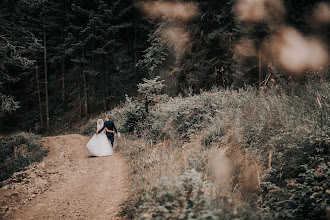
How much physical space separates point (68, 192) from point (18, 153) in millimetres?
10193

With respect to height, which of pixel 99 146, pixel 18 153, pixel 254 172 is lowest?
pixel 18 153

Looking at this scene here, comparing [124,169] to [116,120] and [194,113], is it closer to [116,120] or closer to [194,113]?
[194,113]

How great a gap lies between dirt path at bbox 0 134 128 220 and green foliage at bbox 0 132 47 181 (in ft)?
11.9

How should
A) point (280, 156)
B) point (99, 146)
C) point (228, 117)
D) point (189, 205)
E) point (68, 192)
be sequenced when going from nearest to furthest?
point (189, 205)
point (280, 156)
point (68, 192)
point (228, 117)
point (99, 146)

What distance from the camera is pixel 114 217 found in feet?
12.7

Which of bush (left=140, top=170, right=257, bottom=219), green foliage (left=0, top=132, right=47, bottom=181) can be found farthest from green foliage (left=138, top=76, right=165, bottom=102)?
bush (left=140, top=170, right=257, bottom=219)

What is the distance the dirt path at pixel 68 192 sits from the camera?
4273 millimetres

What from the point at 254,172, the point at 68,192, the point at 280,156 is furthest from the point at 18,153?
the point at 280,156

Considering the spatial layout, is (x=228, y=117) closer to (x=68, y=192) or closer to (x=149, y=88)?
(x=68, y=192)

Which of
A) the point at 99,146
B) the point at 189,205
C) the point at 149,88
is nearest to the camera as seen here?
the point at 189,205

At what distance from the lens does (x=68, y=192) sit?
5367mm

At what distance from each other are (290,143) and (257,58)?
773cm

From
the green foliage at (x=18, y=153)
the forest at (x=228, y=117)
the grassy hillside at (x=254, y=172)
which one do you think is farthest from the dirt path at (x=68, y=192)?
the green foliage at (x=18, y=153)

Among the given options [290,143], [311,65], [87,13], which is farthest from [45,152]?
[87,13]
